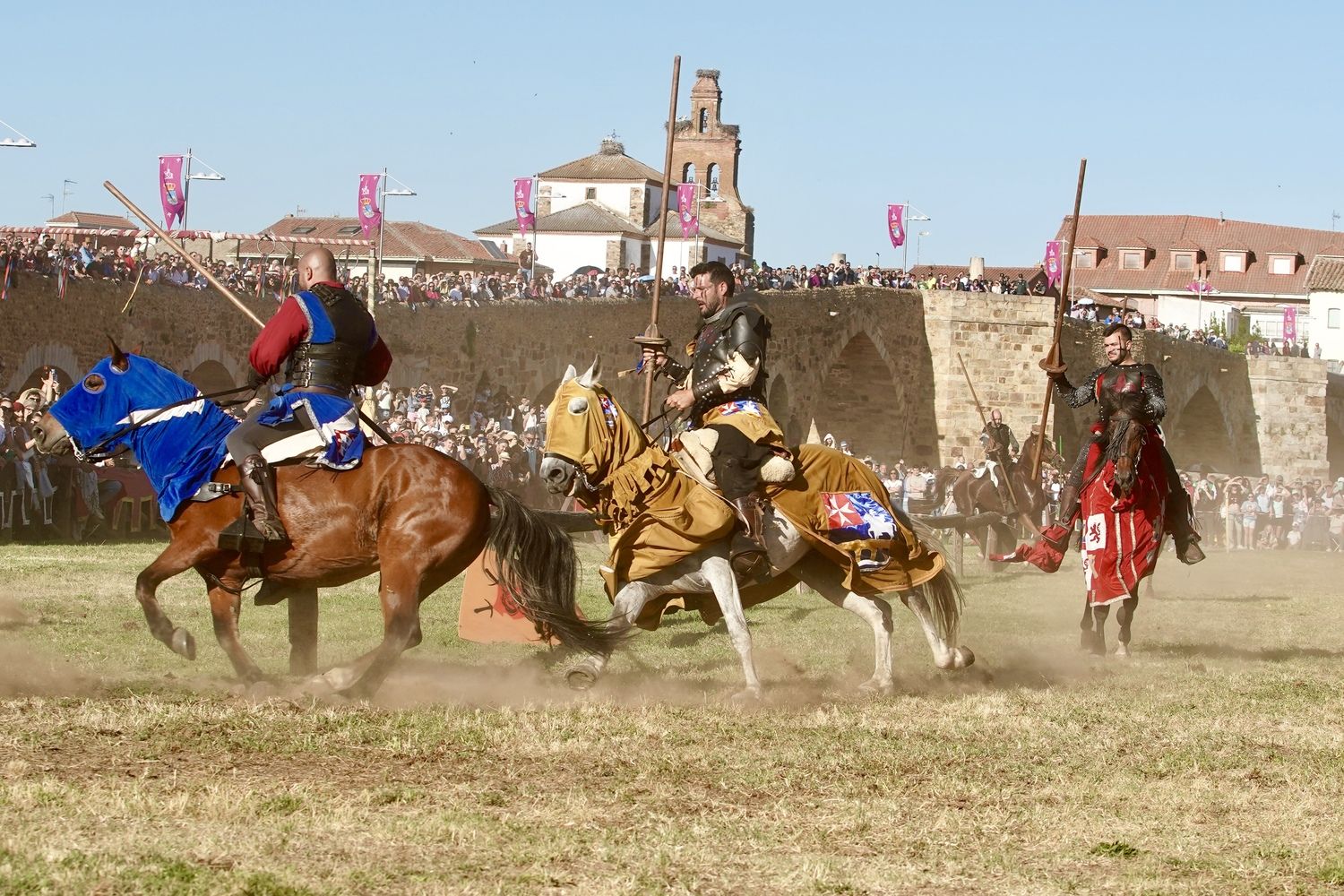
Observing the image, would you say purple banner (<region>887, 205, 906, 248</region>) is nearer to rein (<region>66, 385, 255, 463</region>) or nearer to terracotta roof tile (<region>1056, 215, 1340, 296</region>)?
terracotta roof tile (<region>1056, 215, 1340, 296</region>)

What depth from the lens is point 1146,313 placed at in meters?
94.8

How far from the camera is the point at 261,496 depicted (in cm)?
814

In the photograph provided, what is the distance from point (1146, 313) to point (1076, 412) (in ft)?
139

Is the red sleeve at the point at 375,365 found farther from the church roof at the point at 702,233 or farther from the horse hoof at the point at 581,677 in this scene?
the church roof at the point at 702,233

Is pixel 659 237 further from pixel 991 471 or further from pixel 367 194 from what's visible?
pixel 367 194

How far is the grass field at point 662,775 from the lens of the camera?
529 cm

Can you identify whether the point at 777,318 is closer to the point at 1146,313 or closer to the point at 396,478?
the point at 396,478

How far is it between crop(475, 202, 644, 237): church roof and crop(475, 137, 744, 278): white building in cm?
4

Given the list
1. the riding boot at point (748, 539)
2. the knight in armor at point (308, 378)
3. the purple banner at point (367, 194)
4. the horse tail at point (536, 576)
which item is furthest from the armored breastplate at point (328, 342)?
the purple banner at point (367, 194)

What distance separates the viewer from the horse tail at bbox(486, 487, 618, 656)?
8703 millimetres

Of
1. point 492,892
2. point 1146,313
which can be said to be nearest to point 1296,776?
point 492,892

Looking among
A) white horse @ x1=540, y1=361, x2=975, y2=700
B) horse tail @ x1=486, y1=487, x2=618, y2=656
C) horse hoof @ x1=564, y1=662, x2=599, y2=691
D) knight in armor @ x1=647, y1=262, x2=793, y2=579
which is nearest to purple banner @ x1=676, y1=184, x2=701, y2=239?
white horse @ x1=540, y1=361, x2=975, y2=700

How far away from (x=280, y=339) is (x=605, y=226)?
3174 inches

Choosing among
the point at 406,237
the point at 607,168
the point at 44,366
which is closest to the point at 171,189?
the point at 44,366
